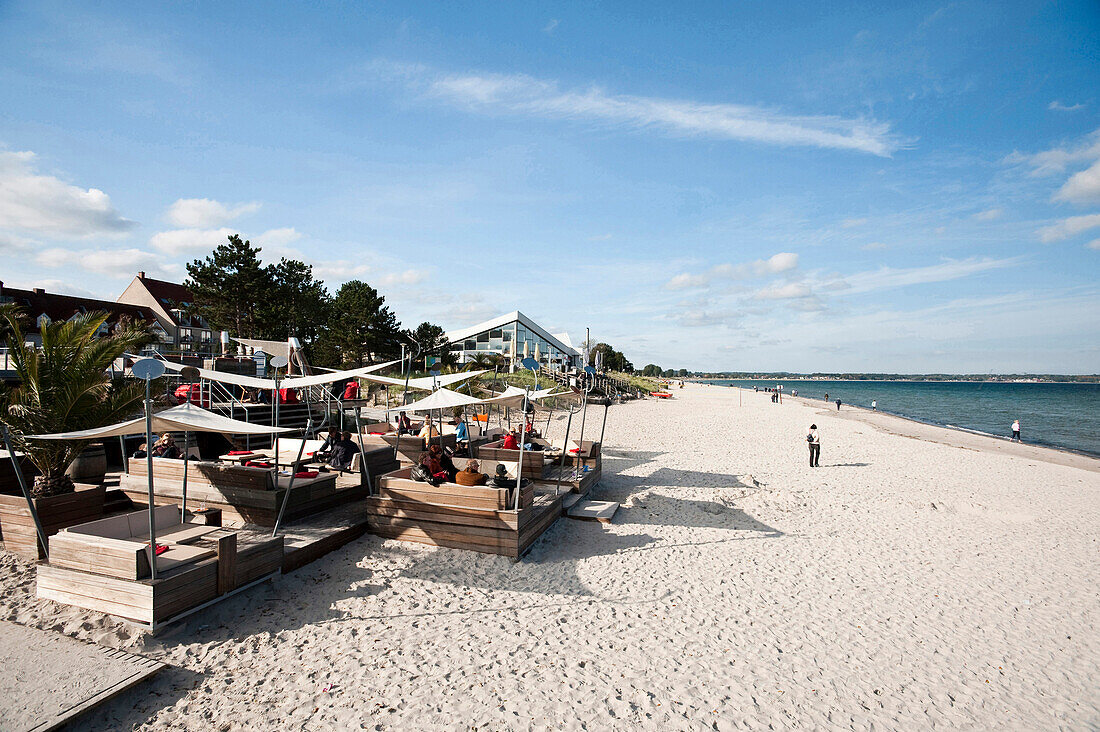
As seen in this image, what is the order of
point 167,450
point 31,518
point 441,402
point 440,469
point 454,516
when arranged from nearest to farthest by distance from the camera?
point 31,518, point 454,516, point 440,469, point 441,402, point 167,450

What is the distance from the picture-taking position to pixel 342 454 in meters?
8.55

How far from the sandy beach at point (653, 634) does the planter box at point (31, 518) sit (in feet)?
0.59

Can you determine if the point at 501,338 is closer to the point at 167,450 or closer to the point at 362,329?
the point at 362,329

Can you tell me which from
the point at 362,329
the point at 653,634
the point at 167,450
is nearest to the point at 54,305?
the point at 362,329

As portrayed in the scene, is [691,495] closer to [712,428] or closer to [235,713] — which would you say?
[235,713]

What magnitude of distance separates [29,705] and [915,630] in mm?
7252

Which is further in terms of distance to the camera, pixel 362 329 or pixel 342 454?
pixel 362 329

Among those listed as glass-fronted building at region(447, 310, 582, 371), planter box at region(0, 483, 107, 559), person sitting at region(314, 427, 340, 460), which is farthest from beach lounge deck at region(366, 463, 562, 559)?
glass-fronted building at region(447, 310, 582, 371)

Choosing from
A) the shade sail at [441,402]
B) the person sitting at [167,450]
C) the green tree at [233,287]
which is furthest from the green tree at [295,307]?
the shade sail at [441,402]

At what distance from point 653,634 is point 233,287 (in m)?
31.1

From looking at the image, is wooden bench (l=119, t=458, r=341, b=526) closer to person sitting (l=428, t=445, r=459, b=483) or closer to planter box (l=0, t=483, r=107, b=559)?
planter box (l=0, t=483, r=107, b=559)

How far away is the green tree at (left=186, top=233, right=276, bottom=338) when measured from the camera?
94.2ft

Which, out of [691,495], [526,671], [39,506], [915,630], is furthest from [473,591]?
[691,495]

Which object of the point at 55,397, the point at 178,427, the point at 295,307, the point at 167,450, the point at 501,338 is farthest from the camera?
the point at 501,338
